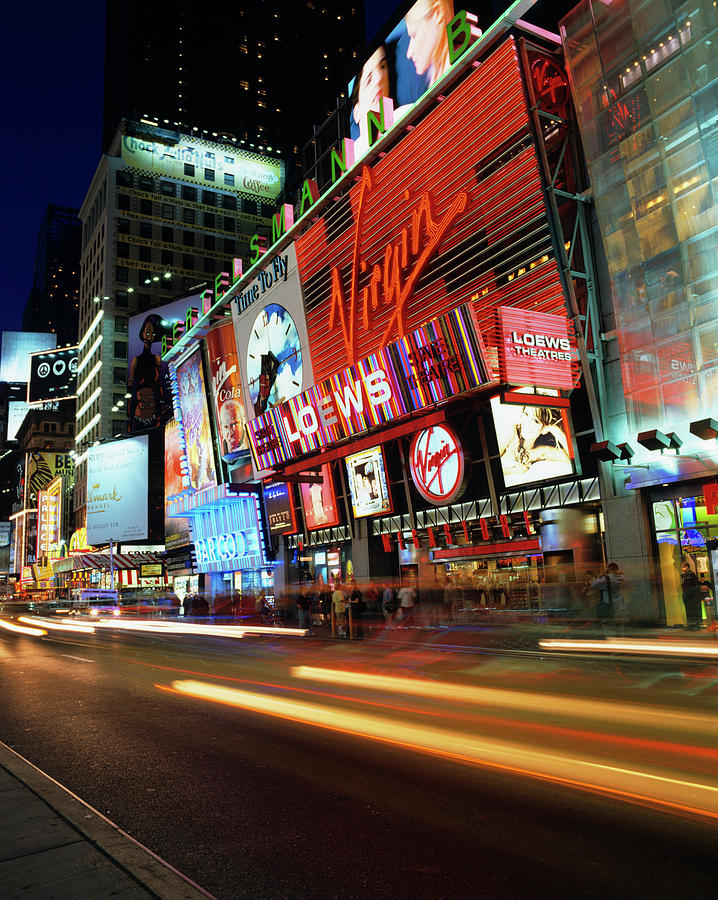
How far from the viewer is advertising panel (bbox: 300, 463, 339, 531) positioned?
1433 inches

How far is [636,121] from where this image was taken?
21312 millimetres

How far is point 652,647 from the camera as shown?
14984 mm

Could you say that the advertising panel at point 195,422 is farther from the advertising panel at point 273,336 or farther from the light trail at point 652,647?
the light trail at point 652,647

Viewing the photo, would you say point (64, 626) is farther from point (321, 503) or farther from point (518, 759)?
point (518, 759)

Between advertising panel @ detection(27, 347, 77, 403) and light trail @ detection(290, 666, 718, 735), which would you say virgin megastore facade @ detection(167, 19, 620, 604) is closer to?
light trail @ detection(290, 666, 718, 735)

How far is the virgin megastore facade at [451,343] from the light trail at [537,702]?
1057 cm

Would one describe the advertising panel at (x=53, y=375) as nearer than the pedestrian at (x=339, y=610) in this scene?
No

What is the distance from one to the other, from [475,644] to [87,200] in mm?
97533

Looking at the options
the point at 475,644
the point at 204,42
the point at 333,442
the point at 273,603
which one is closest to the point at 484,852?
the point at 475,644

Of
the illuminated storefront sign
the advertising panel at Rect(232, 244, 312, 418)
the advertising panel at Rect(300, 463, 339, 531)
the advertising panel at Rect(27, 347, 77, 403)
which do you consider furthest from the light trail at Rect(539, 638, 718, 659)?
the advertising panel at Rect(27, 347, 77, 403)

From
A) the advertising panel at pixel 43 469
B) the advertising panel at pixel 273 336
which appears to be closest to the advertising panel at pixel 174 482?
the advertising panel at pixel 273 336

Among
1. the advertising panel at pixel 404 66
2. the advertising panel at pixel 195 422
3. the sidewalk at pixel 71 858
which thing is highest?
the advertising panel at pixel 404 66

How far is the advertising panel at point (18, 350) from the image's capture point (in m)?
163

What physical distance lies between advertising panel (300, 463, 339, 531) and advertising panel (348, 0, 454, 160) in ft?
51.4
